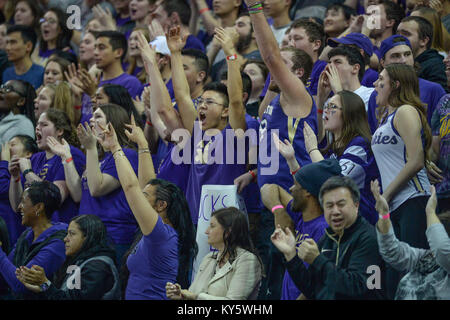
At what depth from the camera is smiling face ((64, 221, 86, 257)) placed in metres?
5.86

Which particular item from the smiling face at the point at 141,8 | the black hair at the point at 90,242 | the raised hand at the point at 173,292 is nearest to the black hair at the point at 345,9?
the smiling face at the point at 141,8

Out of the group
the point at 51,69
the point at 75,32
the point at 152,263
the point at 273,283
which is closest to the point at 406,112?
the point at 273,283

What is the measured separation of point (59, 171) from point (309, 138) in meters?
2.48

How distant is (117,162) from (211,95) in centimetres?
104

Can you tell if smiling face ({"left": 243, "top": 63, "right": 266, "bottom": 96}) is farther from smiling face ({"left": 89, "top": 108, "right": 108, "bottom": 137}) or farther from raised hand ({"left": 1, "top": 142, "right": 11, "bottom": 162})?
raised hand ({"left": 1, "top": 142, "right": 11, "bottom": 162})

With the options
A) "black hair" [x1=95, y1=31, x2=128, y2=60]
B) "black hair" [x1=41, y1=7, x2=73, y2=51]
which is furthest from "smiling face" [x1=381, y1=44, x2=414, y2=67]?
"black hair" [x1=41, y1=7, x2=73, y2=51]

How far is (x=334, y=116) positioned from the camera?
5.74 metres

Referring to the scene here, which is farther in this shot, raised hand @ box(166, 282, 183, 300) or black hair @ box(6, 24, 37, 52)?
black hair @ box(6, 24, 37, 52)

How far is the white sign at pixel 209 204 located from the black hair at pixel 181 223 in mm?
117

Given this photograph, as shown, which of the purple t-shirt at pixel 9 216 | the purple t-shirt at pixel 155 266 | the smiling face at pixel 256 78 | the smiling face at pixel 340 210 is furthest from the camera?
the purple t-shirt at pixel 9 216

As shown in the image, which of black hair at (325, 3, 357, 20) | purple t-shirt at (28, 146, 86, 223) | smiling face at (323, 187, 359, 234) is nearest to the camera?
smiling face at (323, 187, 359, 234)

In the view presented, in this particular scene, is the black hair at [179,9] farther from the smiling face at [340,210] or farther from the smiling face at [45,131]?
the smiling face at [340,210]

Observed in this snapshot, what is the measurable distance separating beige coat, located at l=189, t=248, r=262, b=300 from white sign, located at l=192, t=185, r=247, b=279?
0.52 metres

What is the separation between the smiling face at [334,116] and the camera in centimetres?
573
